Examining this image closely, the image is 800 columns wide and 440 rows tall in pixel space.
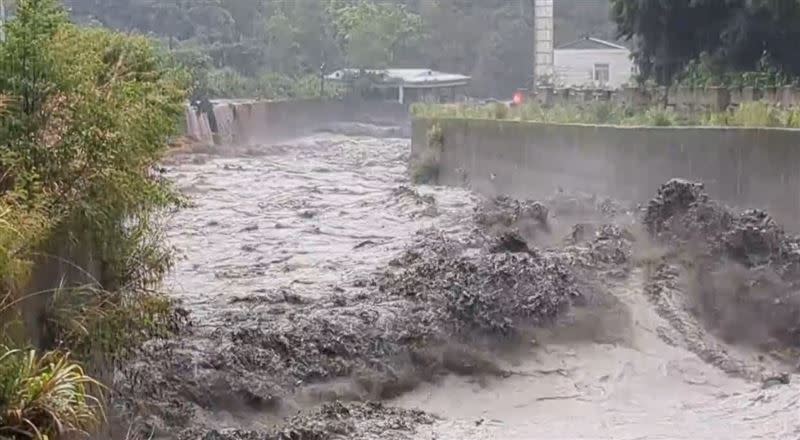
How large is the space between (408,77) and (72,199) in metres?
54.6

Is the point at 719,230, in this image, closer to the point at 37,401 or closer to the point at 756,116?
the point at 756,116

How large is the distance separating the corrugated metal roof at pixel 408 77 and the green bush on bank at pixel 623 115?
29.1 m

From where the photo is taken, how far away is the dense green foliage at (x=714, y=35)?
22.1 m

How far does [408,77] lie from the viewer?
6128cm

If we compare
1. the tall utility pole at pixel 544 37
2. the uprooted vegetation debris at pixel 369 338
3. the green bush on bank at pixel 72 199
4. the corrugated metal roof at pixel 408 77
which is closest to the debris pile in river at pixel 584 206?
the uprooted vegetation debris at pixel 369 338

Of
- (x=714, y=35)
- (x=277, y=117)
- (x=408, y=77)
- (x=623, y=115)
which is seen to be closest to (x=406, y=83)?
(x=408, y=77)

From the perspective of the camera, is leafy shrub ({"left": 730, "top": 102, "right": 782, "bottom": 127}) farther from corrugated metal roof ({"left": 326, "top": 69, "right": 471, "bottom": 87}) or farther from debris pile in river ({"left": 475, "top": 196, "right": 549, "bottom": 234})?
corrugated metal roof ({"left": 326, "top": 69, "right": 471, "bottom": 87})

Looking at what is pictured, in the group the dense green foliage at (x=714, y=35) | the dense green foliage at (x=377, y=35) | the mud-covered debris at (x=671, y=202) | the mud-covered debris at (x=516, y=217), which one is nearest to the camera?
the mud-covered debris at (x=671, y=202)

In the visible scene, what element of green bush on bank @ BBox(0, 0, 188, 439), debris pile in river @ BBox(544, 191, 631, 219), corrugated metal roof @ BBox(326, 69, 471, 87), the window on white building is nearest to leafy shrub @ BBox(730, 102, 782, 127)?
debris pile in river @ BBox(544, 191, 631, 219)

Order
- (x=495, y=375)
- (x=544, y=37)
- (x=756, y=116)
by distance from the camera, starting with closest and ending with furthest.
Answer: (x=495, y=375), (x=756, y=116), (x=544, y=37)

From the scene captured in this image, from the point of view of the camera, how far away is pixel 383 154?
39.8 meters

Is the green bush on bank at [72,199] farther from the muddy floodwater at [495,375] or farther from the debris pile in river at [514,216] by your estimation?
the debris pile in river at [514,216]

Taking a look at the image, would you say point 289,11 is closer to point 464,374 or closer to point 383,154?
point 383,154

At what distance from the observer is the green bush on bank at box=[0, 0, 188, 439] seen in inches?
249
